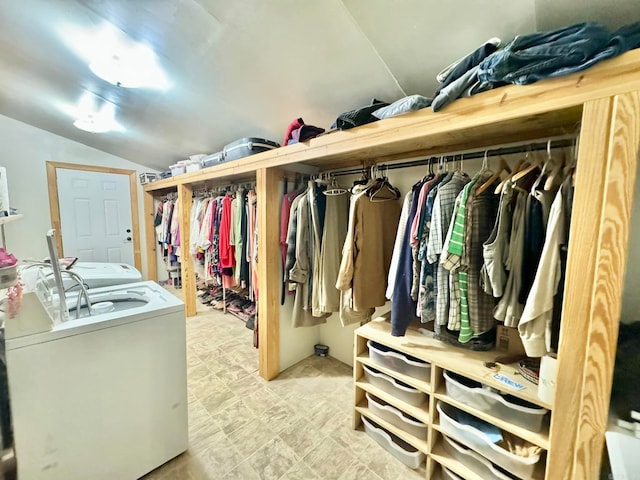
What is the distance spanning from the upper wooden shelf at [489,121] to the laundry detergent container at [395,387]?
124 centimetres

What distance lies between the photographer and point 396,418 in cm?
142

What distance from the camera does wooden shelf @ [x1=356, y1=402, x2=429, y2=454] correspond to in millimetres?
1308

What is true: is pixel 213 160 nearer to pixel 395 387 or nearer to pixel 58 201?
pixel 395 387

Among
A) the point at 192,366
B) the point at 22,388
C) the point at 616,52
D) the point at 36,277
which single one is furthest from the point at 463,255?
the point at 192,366

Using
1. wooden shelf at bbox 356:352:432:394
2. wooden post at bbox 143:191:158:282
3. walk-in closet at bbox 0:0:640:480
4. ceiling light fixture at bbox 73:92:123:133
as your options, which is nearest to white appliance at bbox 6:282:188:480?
walk-in closet at bbox 0:0:640:480

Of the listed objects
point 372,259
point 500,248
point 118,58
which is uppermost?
point 118,58

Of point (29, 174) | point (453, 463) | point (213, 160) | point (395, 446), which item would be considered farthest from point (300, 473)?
point (29, 174)

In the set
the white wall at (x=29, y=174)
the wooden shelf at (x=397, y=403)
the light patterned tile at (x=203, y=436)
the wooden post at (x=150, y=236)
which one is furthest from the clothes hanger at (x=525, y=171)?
the white wall at (x=29, y=174)

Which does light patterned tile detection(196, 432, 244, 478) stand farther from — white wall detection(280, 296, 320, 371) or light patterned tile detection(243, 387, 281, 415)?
white wall detection(280, 296, 320, 371)

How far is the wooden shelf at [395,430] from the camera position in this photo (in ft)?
4.29

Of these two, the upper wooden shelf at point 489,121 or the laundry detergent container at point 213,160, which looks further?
the laundry detergent container at point 213,160

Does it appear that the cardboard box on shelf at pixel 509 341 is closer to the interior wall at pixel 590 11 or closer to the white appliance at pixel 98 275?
the interior wall at pixel 590 11

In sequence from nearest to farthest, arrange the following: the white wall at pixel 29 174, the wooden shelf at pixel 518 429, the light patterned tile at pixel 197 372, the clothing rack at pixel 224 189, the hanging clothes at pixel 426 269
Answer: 1. the wooden shelf at pixel 518 429
2. the hanging clothes at pixel 426 269
3. the light patterned tile at pixel 197 372
4. the clothing rack at pixel 224 189
5. the white wall at pixel 29 174

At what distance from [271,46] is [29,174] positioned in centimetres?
397
